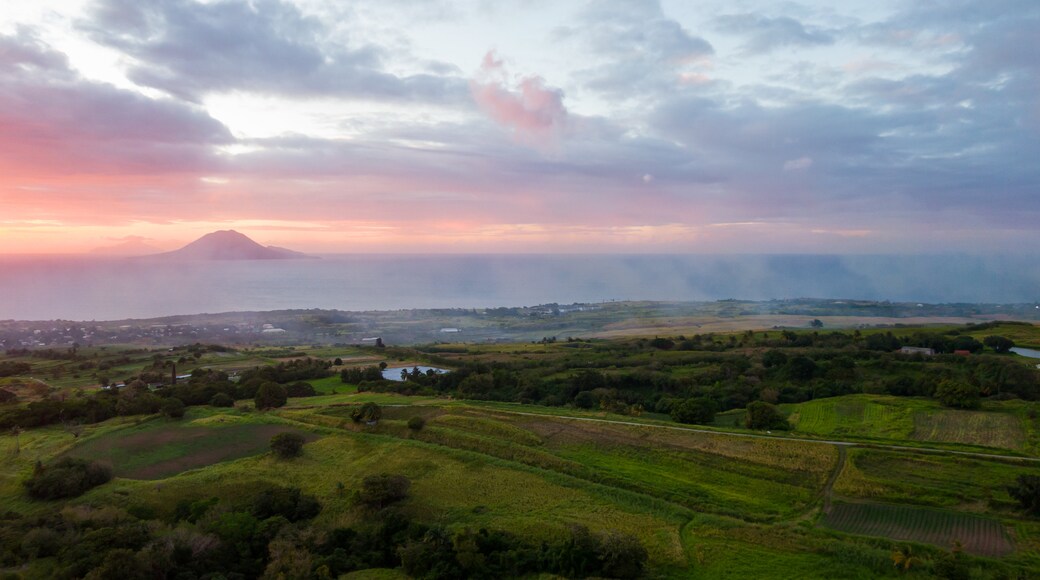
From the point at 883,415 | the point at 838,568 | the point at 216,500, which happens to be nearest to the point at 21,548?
the point at 216,500

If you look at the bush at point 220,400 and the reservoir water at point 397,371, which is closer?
the bush at point 220,400

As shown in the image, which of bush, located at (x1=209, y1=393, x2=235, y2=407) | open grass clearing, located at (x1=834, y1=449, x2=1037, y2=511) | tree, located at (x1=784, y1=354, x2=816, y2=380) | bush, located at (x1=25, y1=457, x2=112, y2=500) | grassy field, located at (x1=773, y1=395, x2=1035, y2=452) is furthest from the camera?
tree, located at (x1=784, y1=354, x2=816, y2=380)

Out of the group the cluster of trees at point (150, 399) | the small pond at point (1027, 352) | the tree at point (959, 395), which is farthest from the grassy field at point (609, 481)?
the small pond at point (1027, 352)

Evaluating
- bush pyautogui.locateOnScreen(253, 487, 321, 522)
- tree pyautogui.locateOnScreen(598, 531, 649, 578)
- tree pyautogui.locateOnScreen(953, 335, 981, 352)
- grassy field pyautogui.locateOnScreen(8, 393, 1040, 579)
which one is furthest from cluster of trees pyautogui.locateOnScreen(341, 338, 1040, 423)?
bush pyautogui.locateOnScreen(253, 487, 321, 522)

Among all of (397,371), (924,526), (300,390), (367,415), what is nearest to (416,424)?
(367,415)

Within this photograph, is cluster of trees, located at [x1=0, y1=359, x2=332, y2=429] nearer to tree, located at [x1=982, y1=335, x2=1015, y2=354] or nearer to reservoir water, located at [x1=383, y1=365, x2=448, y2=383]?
reservoir water, located at [x1=383, y1=365, x2=448, y2=383]

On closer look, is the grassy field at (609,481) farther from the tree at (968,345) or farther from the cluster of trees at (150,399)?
the tree at (968,345)
